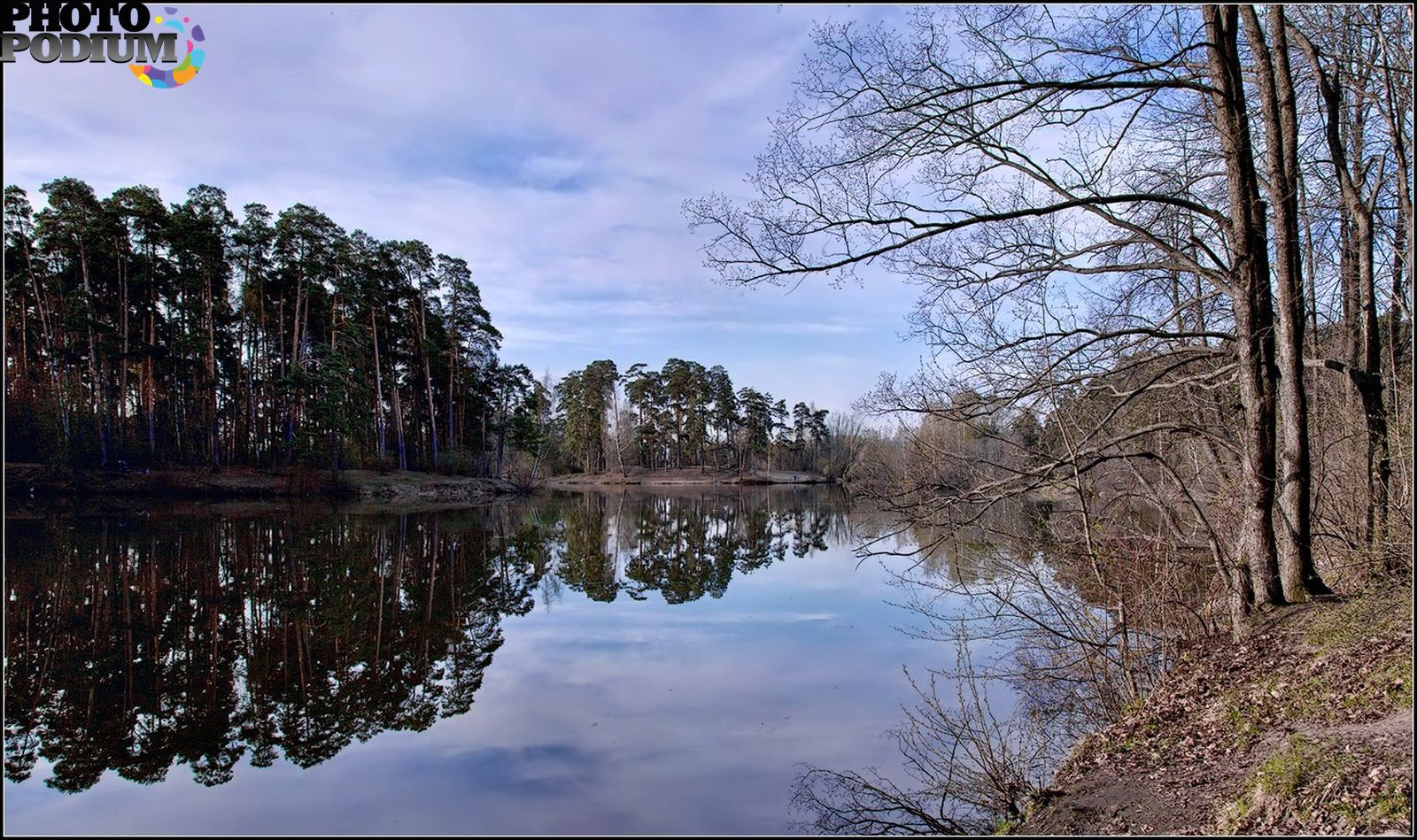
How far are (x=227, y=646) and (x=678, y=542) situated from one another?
47.6 ft

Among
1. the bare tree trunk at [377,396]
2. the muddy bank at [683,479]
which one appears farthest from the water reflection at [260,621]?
the muddy bank at [683,479]

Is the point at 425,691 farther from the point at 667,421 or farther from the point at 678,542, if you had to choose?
the point at 667,421

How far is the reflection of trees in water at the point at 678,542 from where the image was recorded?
50.6ft

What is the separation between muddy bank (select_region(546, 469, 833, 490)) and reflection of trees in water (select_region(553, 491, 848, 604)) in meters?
22.9

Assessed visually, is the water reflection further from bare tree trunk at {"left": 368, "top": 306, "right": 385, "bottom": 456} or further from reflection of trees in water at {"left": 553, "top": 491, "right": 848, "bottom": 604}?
bare tree trunk at {"left": 368, "top": 306, "right": 385, "bottom": 456}

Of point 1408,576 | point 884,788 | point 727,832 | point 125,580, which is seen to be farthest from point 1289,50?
point 125,580

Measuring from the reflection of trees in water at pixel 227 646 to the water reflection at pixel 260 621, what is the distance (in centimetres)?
3

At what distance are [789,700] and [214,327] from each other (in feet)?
120

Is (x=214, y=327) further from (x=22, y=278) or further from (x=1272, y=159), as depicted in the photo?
(x=1272, y=159)

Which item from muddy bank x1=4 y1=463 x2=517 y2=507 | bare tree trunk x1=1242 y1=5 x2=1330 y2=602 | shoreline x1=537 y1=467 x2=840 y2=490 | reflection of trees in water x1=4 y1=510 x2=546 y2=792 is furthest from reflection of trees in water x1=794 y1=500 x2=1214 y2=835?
shoreline x1=537 y1=467 x2=840 y2=490

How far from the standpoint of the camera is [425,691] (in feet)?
26.0

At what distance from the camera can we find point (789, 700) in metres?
7.80

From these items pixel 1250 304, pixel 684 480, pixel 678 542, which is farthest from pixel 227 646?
pixel 684 480

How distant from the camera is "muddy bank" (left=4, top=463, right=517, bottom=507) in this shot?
86.2ft
